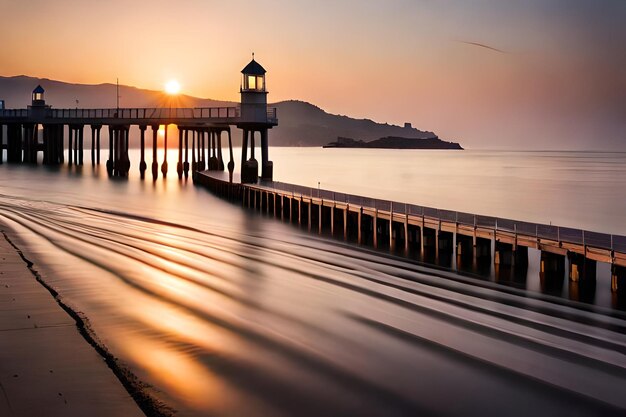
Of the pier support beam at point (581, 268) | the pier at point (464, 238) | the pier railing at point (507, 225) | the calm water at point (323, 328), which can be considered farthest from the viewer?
the pier support beam at point (581, 268)

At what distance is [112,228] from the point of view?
35.1 metres

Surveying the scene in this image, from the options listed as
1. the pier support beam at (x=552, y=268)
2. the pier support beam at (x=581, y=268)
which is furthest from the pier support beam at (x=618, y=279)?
the pier support beam at (x=552, y=268)

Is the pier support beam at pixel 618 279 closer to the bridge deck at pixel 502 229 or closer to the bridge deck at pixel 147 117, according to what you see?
the bridge deck at pixel 502 229

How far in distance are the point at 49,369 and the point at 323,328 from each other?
6370 millimetres

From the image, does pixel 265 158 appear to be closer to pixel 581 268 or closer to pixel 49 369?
pixel 581 268

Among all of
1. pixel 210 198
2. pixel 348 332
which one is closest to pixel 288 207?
pixel 210 198

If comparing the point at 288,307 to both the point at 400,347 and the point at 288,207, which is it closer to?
the point at 400,347

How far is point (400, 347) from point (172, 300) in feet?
22.1

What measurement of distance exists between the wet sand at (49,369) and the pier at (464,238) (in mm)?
13677

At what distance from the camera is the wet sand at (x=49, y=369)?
35.5 feet

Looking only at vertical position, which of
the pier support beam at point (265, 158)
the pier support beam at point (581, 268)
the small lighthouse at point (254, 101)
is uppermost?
the small lighthouse at point (254, 101)

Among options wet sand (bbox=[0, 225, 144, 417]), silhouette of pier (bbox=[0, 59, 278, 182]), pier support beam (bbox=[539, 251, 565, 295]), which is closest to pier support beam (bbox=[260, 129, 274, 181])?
silhouette of pier (bbox=[0, 59, 278, 182])

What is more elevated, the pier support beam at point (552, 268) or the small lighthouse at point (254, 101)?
the small lighthouse at point (254, 101)

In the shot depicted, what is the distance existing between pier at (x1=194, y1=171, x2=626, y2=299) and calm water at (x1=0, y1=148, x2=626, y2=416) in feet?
2.94
